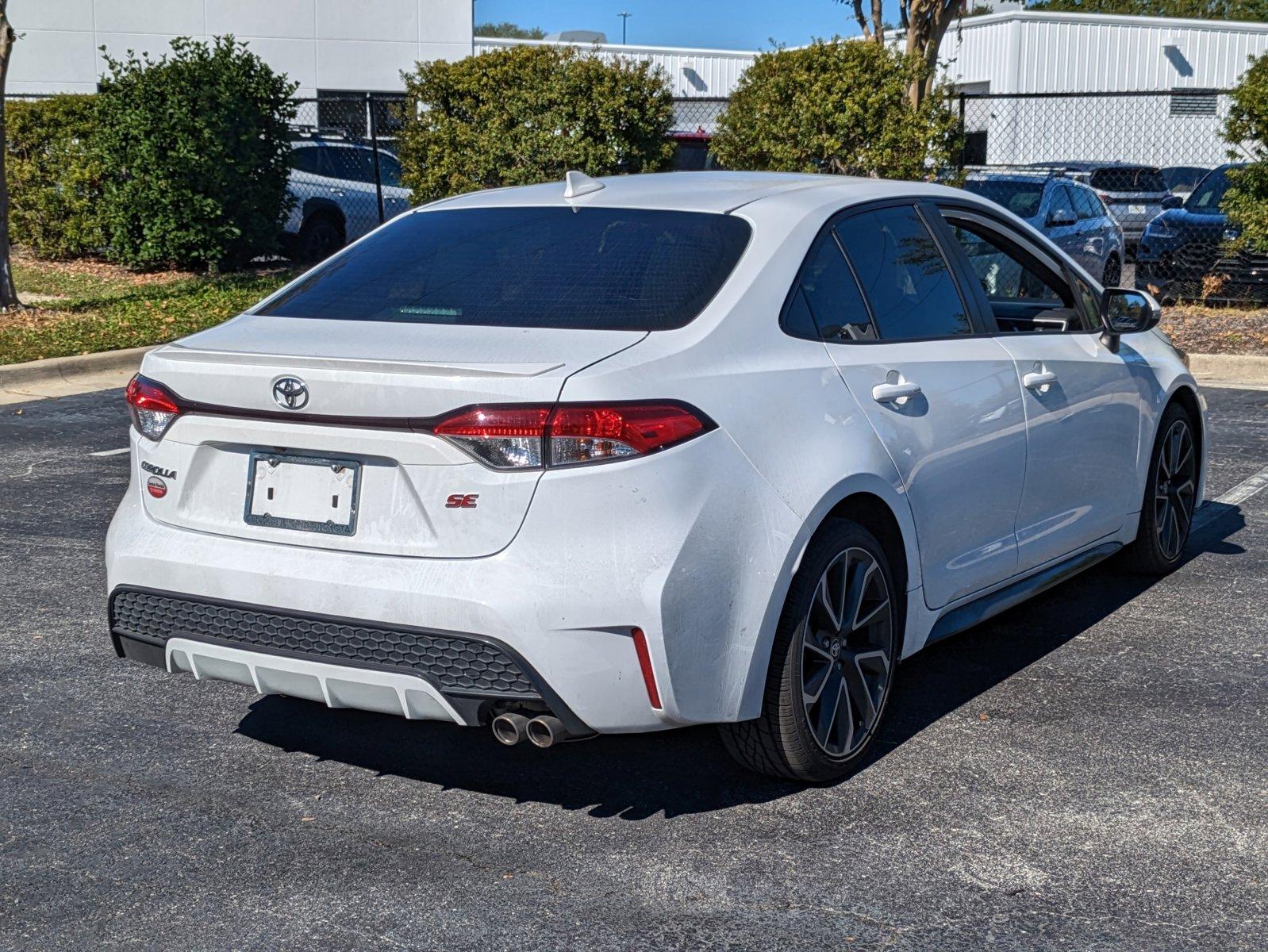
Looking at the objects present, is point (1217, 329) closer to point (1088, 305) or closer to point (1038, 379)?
point (1088, 305)

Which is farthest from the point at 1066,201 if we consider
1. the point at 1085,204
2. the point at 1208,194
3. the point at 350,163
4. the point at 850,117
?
the point at 350,163

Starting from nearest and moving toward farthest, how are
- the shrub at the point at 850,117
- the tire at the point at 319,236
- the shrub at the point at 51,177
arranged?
1. the shrub at the point at 850,117
2. the shrub at the point at 51,177
3. the tire at the point at 319,236

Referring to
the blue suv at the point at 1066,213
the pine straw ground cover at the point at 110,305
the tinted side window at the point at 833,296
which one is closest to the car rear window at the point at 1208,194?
the blue suv at the point at 1066,213

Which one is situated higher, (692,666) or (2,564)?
(692,666)

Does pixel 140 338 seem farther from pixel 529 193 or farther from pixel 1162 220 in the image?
pixel 1162 220

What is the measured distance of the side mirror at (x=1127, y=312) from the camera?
227 inches

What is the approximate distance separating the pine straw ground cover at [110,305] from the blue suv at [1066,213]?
26.5ft

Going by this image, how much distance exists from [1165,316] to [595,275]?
40.9 ft

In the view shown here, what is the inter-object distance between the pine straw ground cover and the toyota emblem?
9.23 metres

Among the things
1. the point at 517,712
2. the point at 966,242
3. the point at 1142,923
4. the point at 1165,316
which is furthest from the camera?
the point at 1165,316

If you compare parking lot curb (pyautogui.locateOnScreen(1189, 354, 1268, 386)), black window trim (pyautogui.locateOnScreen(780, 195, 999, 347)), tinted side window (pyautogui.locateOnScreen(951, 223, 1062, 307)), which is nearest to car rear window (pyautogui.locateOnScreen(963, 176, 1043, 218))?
parking lot curb (pyautogui.locateOnScreen(1189, 354, 1268, 386))

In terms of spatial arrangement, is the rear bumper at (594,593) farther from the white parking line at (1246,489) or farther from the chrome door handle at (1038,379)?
the white parking line at (1246,489)

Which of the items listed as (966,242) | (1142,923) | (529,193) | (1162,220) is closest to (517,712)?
(1142,923)

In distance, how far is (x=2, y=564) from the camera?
6.63 meters
